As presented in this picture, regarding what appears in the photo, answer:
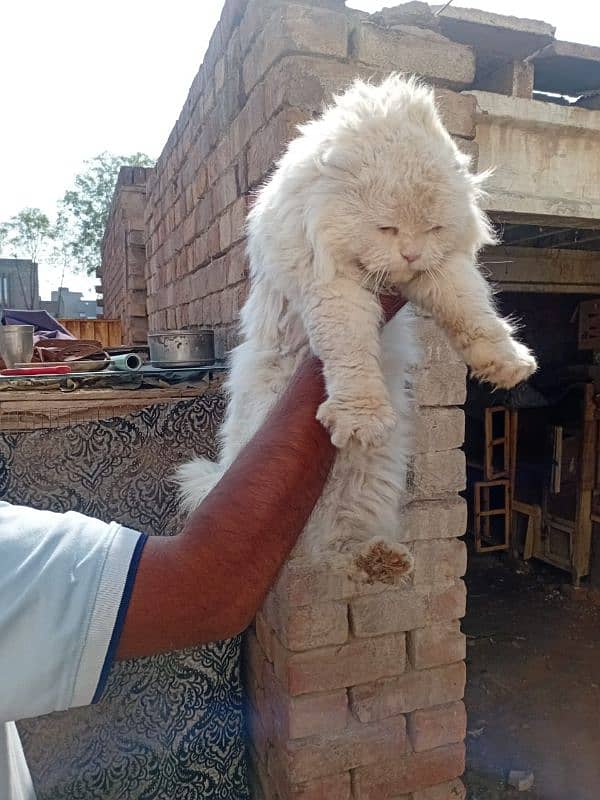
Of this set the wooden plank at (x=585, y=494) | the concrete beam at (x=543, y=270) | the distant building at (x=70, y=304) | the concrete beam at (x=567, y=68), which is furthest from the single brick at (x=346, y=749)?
the distant building at (x=70, y=304)

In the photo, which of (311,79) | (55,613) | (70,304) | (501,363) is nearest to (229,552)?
(55,613)

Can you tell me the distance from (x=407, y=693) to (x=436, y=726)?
0.61ft

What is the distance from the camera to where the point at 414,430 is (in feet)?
6.45

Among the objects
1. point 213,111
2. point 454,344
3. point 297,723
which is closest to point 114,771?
point 297,723

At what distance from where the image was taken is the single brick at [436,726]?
2.08m

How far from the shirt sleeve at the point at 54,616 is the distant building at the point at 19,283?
2129 cm

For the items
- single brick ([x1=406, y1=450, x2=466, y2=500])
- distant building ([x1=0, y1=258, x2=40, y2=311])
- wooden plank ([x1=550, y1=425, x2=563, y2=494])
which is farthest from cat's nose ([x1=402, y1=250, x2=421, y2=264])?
distant building ([x1=0, y1=258, x2=40, y2=311])

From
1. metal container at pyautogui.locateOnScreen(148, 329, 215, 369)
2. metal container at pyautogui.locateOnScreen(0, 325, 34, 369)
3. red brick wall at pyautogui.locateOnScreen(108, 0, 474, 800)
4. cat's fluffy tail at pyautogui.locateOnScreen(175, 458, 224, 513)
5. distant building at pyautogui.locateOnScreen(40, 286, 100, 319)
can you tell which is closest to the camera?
cat's fluffy tail at pyautogui.locateOnScreen(175, 458, 224, 513)

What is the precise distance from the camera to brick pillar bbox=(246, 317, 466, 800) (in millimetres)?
1950

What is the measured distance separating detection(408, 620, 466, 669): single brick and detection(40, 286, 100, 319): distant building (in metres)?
22.9

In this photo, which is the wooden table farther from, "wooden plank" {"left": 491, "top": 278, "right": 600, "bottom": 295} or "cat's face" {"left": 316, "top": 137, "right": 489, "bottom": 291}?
"wooden plank" {"left": 491, "top": 278, "right": 600, "bottom": 295}

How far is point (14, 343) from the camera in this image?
2836 mm

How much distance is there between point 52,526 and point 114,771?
1791 mm

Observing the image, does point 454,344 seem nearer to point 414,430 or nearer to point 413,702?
point 414,430
